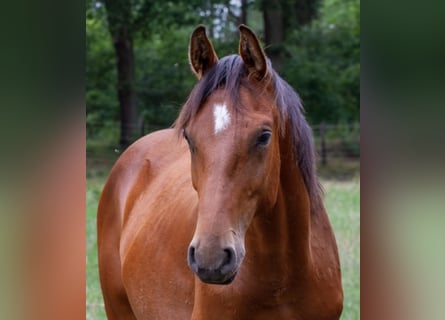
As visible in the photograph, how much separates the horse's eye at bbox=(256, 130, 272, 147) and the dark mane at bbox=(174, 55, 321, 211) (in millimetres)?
126

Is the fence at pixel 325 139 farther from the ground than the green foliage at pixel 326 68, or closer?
closer

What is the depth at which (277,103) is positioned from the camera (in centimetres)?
229

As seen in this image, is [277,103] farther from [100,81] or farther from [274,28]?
[100,81]

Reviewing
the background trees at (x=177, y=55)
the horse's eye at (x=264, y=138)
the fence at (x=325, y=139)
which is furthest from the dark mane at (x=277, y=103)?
the fence at (x=325, y=139)

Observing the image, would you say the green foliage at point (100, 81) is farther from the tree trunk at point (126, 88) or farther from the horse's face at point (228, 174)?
the horse's face at point (228, 174)

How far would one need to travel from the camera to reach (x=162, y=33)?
1440cm

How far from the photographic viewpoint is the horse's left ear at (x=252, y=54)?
2.15m

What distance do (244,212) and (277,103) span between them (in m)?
0.46

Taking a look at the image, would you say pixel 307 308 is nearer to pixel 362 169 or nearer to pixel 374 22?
pixel 362 169

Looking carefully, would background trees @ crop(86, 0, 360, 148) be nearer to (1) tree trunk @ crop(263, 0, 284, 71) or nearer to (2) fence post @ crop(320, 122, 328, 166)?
(1) tree trunk @ crop(263, 0, 284, 71)

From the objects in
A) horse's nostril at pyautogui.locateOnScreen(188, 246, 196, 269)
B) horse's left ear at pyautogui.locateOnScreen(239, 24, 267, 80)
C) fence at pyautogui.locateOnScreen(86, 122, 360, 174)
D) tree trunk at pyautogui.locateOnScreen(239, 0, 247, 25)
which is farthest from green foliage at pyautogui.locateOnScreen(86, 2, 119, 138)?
horse's nostril at pyautogui.locateOnScreen(188, 246, 196, 269)

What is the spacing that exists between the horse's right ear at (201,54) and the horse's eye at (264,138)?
40cm

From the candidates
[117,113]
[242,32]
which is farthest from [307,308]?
[117,113]

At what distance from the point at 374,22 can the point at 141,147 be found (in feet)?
10.3
